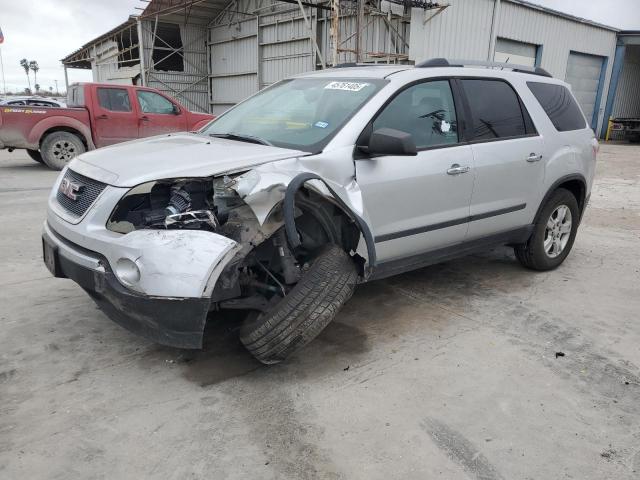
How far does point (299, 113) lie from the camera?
11.8ft

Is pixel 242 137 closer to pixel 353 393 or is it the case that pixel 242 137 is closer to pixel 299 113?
pixel 299 113

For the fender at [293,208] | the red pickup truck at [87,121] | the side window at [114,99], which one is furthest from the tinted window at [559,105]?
the side window at [114,99]

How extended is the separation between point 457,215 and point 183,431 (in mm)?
2401

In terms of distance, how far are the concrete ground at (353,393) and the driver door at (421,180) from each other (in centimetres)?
63

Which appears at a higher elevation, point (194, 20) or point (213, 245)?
point (194, 20)

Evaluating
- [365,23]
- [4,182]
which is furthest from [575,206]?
[365,23]

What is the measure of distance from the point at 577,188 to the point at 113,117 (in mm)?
9208

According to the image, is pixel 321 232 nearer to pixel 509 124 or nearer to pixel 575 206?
Answer: pixel 509 124

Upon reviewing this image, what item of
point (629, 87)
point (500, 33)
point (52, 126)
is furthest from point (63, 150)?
point (629, 87)

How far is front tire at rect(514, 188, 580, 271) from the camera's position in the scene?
4.59 meters

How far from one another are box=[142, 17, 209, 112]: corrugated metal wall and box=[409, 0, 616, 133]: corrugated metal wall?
11.3 m

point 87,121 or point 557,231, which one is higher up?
point 87,121

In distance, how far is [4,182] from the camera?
9.13 m

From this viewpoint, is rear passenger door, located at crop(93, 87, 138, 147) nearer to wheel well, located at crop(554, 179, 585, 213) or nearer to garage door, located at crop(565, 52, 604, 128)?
wheel well, located at crop(554, 179, 585, 213)
